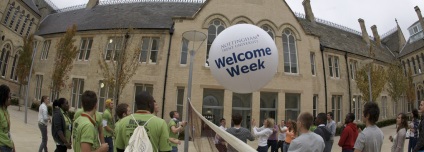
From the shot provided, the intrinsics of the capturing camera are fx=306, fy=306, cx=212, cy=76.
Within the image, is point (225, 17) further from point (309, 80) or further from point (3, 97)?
point (3, 97)

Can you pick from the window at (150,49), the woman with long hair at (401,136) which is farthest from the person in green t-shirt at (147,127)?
the window at (150,49)

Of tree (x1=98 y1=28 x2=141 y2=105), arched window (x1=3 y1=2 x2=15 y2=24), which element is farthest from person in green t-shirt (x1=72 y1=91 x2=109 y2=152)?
arched window (x1=3 y1=2 x2=15 y2=24)

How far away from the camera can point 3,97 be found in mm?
4773

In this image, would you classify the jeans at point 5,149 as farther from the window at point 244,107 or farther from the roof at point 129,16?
the roof at point 129,16

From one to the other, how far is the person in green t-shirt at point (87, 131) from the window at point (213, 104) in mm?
17070

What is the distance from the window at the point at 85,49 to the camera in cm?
2506

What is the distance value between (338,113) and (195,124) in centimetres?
2156

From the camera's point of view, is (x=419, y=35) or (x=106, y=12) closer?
(x=106, y=12)

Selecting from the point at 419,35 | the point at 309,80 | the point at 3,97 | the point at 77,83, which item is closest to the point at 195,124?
the point at 3,97

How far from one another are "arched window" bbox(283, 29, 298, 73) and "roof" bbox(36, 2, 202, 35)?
8619mm

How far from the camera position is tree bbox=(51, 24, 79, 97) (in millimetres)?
22325

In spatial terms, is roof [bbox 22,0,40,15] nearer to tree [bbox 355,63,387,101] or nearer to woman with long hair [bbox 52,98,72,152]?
woman with long hair [bbox 52,98,72,152]

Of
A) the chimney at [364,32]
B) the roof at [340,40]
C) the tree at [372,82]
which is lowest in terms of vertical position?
the tree at [372,82]

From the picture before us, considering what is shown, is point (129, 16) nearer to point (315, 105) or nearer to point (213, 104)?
point (213, 104)
